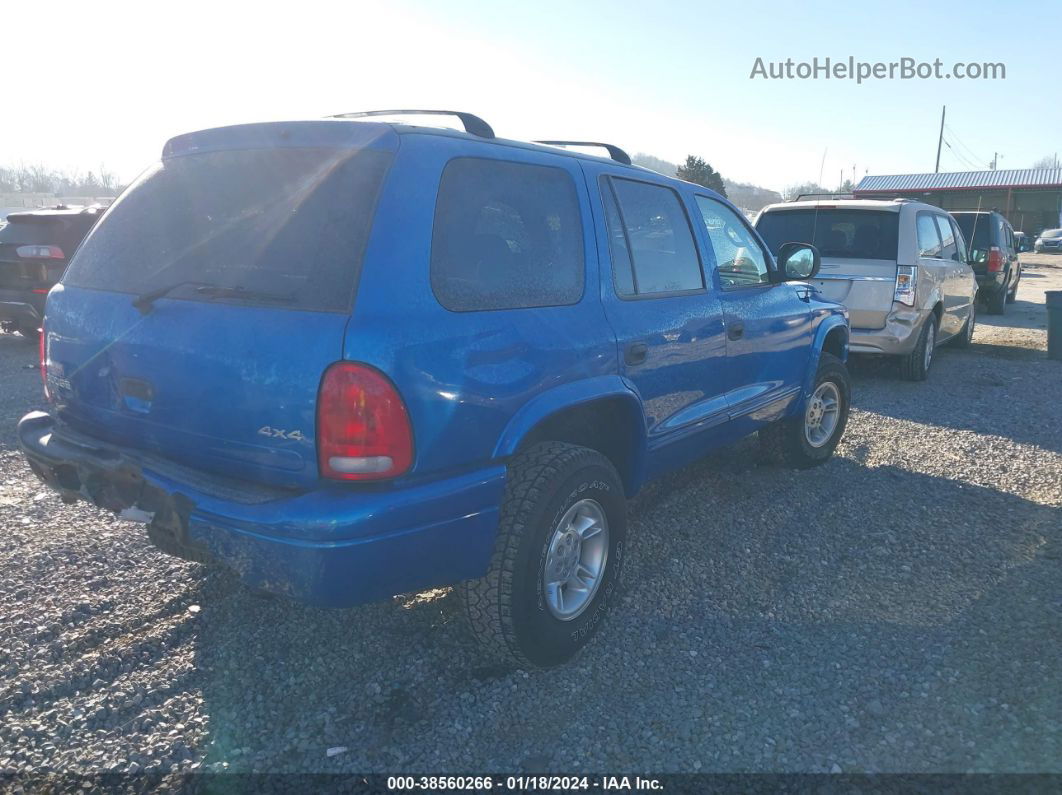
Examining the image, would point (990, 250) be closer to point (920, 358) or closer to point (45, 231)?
point (920, 358)

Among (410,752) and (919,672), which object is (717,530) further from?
(410,752)

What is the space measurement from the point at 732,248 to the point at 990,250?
1121 cm

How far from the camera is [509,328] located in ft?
8.63

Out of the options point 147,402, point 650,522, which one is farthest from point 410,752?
point 650,522

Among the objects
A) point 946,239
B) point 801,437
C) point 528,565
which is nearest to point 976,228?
point 946,239

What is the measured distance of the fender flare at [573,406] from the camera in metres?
2.60

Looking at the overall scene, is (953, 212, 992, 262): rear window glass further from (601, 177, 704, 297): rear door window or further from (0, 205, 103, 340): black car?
(0, 205, 103, 340): black car

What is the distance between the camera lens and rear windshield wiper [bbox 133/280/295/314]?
2.40 m

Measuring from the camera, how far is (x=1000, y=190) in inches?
1531

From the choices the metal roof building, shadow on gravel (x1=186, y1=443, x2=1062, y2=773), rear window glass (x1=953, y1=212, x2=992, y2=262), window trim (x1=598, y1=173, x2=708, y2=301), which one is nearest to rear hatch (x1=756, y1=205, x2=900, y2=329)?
shadow on gravel (x1=186, y1=443, x2=1062, y2=773)

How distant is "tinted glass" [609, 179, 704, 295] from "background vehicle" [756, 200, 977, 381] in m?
4.28

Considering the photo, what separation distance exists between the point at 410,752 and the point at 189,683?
898mm

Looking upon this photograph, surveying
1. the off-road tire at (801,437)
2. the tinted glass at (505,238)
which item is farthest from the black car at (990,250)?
the tinted glass at (505,238)

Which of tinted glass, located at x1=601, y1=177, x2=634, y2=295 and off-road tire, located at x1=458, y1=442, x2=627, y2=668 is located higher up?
tinted glass, located at x1=601, y1=177, x2=634, y2=295
